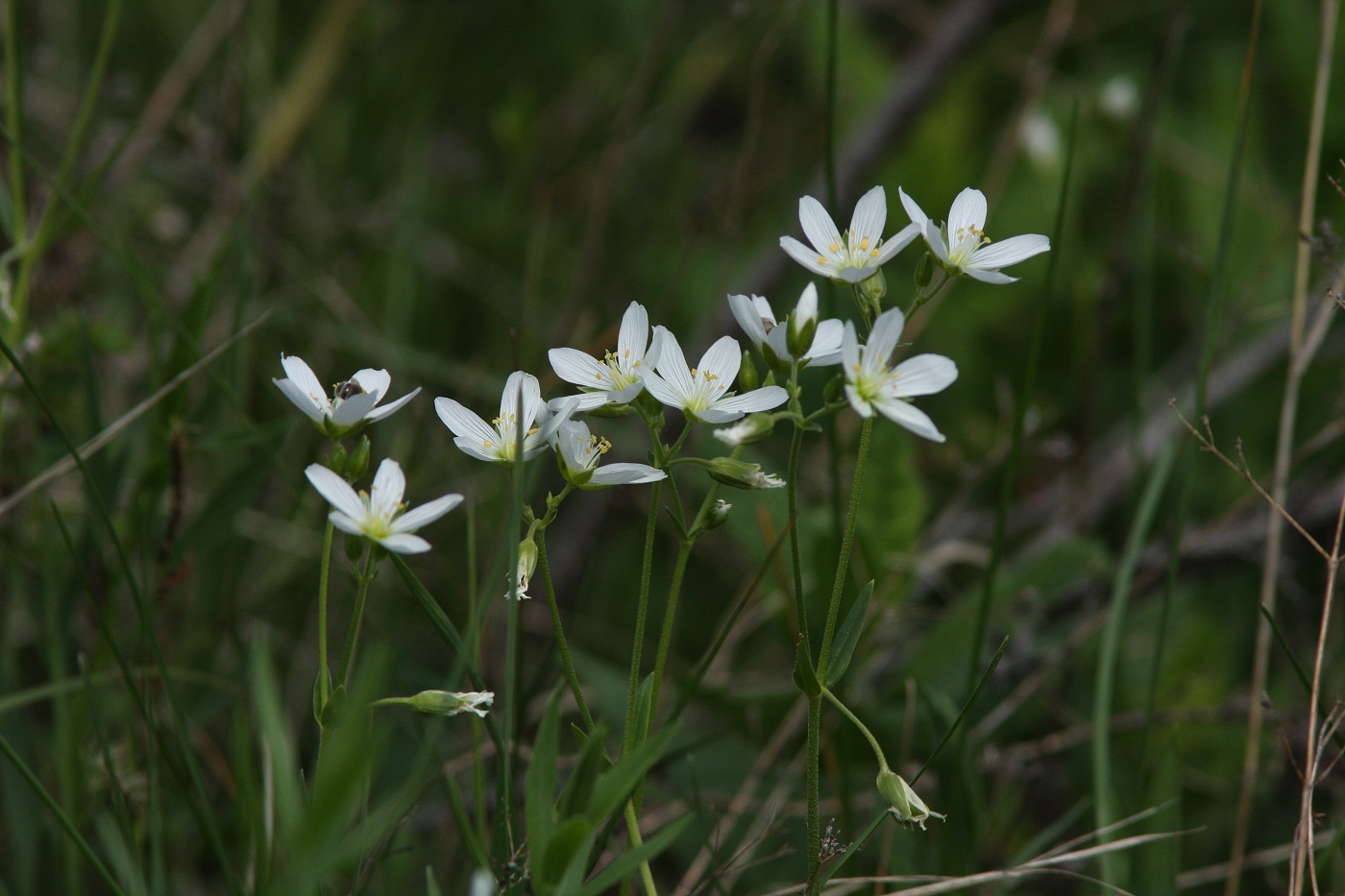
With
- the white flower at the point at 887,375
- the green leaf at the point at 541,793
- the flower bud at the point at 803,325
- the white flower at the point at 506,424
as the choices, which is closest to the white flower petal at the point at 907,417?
the white flower at the point at 887,375

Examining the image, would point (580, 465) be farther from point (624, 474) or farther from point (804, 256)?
point (804, 256)

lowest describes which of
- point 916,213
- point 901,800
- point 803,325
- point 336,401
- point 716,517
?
point 901,800

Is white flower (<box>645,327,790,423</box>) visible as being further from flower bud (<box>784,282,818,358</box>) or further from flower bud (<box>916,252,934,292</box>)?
flower bud (<box>916,252,934,292</box>)

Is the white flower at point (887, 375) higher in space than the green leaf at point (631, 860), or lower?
higher

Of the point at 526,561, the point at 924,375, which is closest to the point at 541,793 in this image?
the point at 526,561

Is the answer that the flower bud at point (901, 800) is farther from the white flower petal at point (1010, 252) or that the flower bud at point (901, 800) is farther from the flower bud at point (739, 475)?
the white flower petal at point (1010, 252)

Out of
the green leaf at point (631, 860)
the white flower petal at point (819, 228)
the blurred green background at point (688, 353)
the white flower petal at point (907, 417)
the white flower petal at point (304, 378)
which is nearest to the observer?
the green leaf at point (631, 860)

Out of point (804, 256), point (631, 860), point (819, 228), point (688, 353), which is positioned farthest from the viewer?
point (688, 353)
